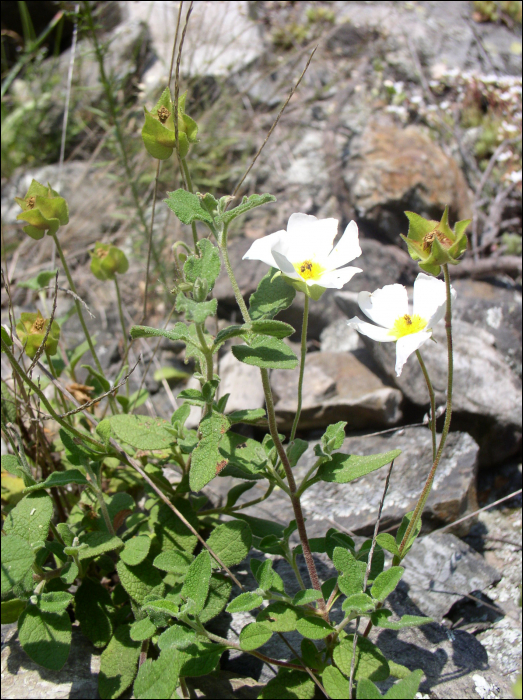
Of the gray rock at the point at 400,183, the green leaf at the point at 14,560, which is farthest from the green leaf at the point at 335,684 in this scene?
the gray rock at the point at 400,183

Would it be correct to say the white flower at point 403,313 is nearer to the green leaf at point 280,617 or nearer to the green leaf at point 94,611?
the green leaf at point 280,617

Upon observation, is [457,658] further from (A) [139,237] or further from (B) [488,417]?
(A) [139,237]

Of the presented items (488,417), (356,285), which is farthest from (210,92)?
(488,417)

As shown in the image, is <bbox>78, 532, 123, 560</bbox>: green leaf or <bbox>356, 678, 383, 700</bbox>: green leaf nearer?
<bbox>356, 678, 383, 700</bbox>: green leaf

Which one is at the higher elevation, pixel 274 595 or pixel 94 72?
pixel 94 72

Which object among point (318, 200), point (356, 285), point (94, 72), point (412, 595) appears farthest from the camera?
point (94, 72)

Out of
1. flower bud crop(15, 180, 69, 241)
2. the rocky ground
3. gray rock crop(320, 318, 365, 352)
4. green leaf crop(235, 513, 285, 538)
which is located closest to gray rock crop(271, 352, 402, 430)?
the rocky ground

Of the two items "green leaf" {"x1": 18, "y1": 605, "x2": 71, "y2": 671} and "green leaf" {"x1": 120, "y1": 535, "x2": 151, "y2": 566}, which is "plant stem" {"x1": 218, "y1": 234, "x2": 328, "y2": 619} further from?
"green leaf" {"x1": 18, "y1": 605, "x2": 71, "y2": 671}
